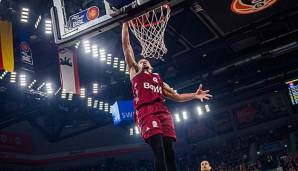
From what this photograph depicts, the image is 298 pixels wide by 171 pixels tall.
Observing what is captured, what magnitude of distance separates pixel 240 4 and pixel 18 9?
7036 mm

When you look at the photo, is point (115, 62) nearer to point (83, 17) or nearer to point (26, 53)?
point (26, 53)

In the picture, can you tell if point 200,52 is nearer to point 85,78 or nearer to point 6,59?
Result: point 85,78

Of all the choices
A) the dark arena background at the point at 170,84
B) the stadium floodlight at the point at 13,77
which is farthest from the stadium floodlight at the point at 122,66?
the stadium floodlight at the point at 13,77

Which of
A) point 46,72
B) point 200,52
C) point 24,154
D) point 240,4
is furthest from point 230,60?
point 24,154

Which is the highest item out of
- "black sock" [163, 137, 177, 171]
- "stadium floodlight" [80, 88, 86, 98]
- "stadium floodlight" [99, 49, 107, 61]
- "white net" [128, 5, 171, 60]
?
"stadium floodlight" [99, 49, 107, 61]

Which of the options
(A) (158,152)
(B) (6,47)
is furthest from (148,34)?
(B) (6,47)

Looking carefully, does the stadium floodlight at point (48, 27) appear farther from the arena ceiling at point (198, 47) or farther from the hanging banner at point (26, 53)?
the hanging banner at point (26, 53)

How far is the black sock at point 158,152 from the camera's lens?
420 cm

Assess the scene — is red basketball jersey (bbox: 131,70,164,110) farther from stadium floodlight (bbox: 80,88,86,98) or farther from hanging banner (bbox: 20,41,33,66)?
stadium floodlight (bbox: 80,88,86,98)

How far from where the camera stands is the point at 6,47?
10195 mm

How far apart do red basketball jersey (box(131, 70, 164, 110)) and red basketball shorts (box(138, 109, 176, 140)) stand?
200mm

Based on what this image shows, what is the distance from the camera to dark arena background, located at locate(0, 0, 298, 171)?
1169 cm

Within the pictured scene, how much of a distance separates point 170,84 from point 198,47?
2351 millimetres

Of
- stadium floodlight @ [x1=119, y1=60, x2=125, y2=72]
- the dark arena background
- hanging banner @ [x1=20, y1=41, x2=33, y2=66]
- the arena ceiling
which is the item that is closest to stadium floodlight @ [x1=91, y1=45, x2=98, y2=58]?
the dark arena background
